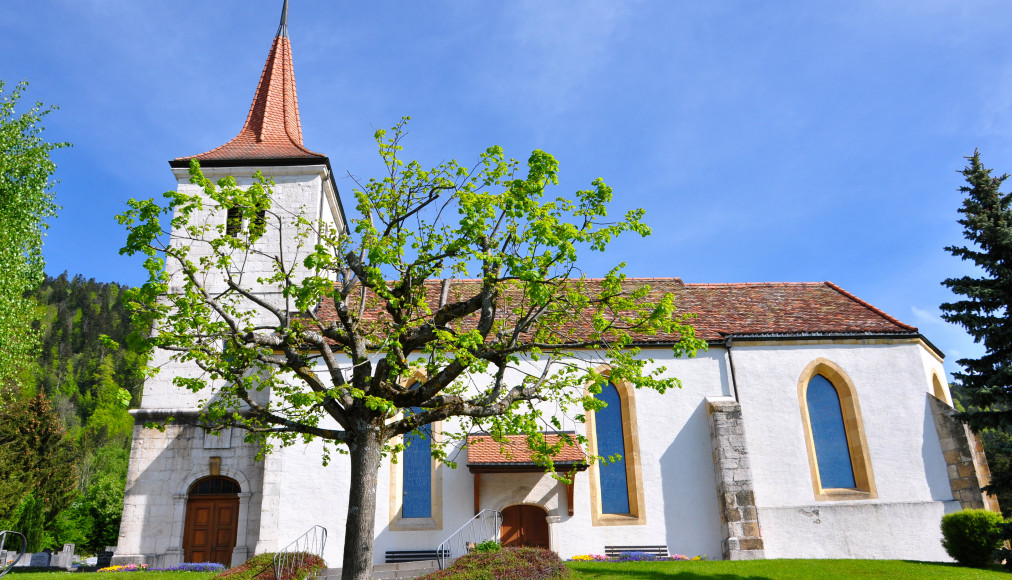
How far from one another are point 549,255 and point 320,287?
3.44m

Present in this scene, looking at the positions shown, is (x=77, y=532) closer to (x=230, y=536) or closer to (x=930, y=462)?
(x=230, y=536)

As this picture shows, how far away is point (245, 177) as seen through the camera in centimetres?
2220

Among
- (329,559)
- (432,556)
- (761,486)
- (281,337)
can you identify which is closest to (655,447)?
(761,486)

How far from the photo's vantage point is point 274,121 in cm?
2452

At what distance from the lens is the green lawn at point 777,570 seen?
13.4m

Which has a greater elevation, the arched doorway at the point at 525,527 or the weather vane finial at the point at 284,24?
the weather vane finial at the point at 284,24

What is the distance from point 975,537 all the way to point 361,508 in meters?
13.6

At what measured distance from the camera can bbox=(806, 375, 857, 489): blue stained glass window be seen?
18375 mm

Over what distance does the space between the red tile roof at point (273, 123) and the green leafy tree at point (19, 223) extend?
3955 mm

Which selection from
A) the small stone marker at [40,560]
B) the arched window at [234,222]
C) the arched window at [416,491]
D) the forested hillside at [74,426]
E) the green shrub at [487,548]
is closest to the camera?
the arched window at [234,222]

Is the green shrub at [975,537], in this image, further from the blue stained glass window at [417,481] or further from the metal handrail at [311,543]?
the metal handrail at [311,543]

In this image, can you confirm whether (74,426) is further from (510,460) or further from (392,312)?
(392,312)

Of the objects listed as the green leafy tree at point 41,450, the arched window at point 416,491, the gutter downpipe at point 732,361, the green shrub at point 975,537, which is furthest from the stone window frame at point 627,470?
the green leafy tree at point 41,450

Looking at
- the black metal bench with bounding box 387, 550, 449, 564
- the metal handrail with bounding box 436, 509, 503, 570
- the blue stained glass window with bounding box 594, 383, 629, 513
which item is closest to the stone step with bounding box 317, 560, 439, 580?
the black metal bench with bounding box 387, 550, 449, 564
